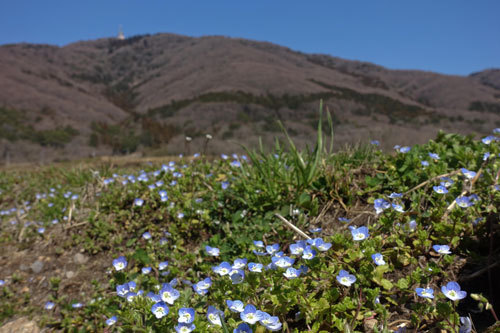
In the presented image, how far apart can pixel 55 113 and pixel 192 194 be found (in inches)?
577

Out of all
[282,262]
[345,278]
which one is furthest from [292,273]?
[345,278]

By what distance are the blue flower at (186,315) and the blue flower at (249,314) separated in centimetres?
20

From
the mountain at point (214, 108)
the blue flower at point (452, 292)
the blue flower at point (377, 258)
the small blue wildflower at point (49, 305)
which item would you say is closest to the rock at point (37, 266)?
the small blue wildflower at point (49, 305)

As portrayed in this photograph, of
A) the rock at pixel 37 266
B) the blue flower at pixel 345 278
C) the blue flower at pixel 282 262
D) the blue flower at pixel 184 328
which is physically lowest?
the rock at pixel 37 266

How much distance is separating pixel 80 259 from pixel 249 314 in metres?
2.36

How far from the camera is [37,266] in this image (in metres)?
3.00

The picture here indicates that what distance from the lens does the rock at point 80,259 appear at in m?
2.92

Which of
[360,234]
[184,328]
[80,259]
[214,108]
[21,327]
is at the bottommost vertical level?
[21,327]

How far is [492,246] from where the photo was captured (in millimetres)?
1575

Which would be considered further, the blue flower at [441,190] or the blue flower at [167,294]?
the blue flower at [441,190]

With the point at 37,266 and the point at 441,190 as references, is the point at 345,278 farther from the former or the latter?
the point at 37,266

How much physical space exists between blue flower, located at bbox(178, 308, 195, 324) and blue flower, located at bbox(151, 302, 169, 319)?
82mm

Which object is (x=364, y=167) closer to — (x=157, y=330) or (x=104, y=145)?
(x=157, y=330)

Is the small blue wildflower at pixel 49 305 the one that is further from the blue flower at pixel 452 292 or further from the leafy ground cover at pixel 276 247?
the blue flower at pixel 452 292
